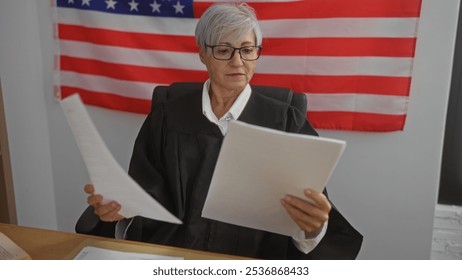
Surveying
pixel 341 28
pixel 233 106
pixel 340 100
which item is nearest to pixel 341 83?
pixel 340 100

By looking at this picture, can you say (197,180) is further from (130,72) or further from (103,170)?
(130,72)

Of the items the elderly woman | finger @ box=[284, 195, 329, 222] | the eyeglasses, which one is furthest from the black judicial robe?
finger @ box=[284, 195, 329, 222]

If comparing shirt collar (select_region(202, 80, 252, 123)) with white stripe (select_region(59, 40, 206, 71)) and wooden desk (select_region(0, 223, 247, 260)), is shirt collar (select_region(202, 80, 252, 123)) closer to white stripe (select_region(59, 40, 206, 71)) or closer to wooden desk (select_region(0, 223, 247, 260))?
wooden desk (select_region(0, 223, 247, 260))

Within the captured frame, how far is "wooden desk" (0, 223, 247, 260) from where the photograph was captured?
93 cm

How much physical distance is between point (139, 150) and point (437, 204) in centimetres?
128

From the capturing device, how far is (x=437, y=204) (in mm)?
1781

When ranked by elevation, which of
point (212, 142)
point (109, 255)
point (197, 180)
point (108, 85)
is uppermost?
point (108, 85)

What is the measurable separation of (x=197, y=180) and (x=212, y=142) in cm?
11

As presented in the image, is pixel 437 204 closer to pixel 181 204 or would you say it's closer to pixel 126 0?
pixel 181 204

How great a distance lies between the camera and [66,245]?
96 centimetres

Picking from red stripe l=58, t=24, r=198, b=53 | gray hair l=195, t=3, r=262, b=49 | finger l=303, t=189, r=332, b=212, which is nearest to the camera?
finger l=303, t=189, r=332, b=212

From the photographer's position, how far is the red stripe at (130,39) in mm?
1758

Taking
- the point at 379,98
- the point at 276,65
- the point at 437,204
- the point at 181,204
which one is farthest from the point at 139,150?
the point at 437,204

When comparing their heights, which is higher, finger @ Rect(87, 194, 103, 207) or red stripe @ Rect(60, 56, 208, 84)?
red stripe @ Rect(60, 56, 208, 84)
